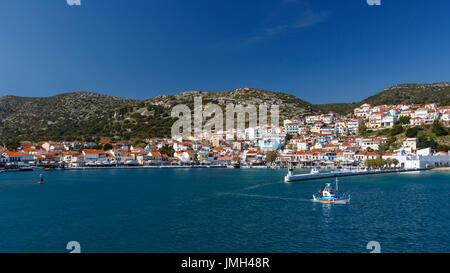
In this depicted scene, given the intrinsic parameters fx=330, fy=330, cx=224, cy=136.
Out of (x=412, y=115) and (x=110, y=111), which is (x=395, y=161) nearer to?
(x=412, y=115)

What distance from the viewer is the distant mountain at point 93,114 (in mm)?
105125

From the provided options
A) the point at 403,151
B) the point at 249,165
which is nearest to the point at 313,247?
the point at 403,151

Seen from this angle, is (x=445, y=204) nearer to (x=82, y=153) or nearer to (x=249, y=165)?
(x=249, y=165)

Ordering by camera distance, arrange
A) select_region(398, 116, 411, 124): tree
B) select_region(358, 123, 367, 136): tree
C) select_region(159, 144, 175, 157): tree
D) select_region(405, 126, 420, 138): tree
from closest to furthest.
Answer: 1. select_region(405, 126, 420, 138): tree
2. select_region(398, 116, 411, 124): tree
3. select_region(358, 123, 367, 136): tree
4. select_region(159, 144, 175, 157): tree

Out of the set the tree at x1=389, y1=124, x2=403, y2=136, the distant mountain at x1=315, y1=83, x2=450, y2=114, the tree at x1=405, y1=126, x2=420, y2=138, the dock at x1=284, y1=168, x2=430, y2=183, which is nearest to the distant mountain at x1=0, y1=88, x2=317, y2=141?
the distant mountain at x1=315, y1=83, x2=450, y2=114

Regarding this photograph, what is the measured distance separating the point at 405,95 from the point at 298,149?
70663 mm

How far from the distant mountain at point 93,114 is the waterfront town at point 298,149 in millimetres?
18520

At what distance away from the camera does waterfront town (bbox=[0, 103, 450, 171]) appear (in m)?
59.6

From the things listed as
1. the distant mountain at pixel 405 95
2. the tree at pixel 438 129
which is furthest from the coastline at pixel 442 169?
the distant mountain at pixel 405 95

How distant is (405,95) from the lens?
123000 mm

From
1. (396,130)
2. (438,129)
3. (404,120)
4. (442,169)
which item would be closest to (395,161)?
(442,169)

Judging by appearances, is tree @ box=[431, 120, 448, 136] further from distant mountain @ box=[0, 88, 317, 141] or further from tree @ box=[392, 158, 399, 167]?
distant mountain @ box=[0, 88, 317, 141]

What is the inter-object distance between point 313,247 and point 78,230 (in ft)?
32.1

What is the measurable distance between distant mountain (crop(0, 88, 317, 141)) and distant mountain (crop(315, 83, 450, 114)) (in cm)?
1798
